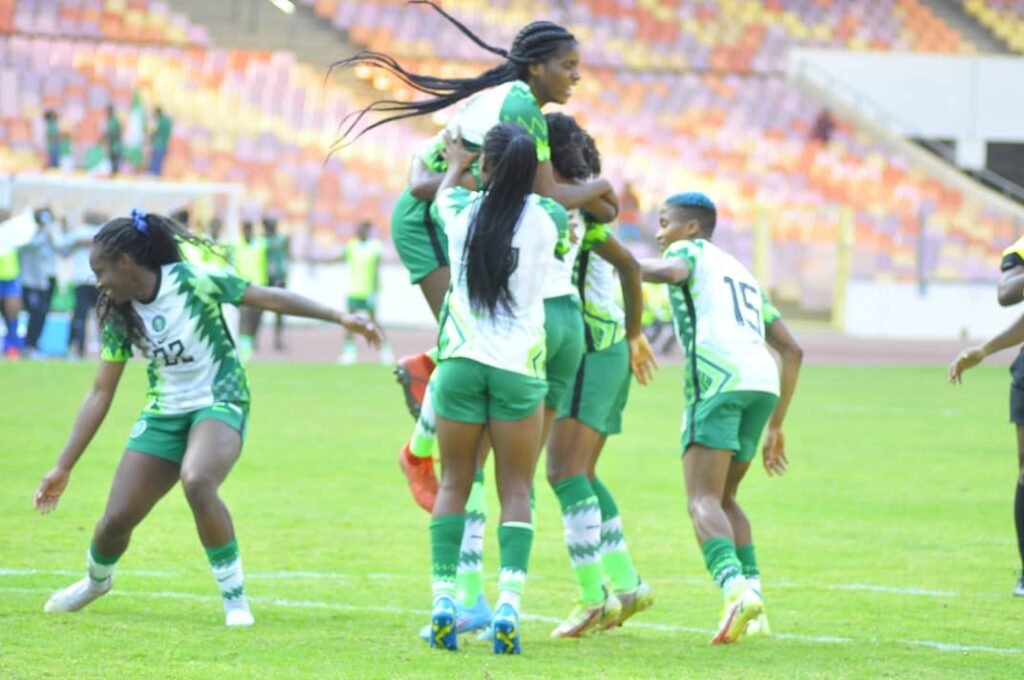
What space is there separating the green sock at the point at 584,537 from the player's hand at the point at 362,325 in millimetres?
1067

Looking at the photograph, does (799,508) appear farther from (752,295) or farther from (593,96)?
(593,96)

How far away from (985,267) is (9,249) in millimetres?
21839

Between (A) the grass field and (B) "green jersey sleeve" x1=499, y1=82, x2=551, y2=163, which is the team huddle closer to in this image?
(B) "green jersey sleeve" x1=499, y1=82, x2=551, y2=163

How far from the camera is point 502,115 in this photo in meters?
6.81

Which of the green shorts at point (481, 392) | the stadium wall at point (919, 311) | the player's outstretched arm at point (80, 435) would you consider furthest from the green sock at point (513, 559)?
the stadium wall at point (919, 311)

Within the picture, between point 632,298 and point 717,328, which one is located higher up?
point 632,298

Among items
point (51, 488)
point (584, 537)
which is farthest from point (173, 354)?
point (584, 537)

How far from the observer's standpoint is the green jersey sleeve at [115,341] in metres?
7.40

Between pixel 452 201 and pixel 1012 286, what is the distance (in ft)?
8.72

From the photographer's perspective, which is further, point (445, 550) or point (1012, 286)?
point (1012, 286)

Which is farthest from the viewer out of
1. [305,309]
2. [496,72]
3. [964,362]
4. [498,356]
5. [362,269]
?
[362,269]

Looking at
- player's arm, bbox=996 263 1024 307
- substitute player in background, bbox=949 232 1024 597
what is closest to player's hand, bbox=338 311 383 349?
substitute player in background, bbox=949 232 1024 597

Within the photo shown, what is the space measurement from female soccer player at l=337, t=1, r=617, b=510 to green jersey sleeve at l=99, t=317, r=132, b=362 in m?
1.18

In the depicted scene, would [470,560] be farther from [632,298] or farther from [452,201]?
[452,201]
